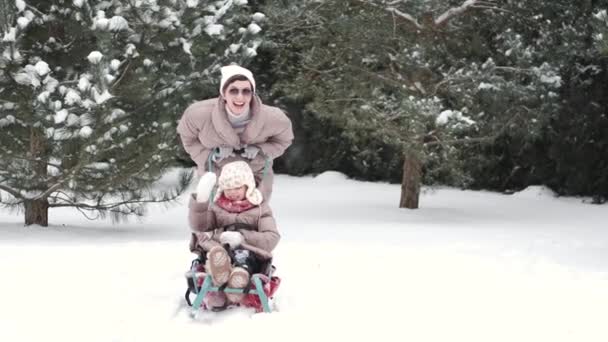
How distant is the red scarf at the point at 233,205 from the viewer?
4.67 meters

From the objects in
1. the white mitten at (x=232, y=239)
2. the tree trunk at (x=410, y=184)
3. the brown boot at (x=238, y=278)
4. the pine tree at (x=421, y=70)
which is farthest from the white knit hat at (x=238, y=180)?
the tree trunk at (x=410, y=184)

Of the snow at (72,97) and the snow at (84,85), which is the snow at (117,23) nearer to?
the snow at (84,85)

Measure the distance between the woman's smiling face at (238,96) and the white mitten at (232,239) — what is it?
28.4 inches

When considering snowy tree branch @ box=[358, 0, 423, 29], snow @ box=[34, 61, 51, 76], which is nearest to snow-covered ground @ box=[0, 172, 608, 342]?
snow @ box=[34, 61, 51, 76]

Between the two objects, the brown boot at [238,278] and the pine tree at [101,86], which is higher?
the pine tree at [101,86]

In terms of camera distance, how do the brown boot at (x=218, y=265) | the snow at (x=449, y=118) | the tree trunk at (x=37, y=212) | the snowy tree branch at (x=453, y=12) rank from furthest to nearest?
the snowy tree branch at (x=453, y=12) < the snow at (x=449, y=118) < the tree trunk at (x=37, y=212) < the brown boot at (x=218, y=265)

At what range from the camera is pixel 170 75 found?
8.23 metres

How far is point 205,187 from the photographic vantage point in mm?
4480

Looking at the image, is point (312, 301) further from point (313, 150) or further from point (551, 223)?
point (313, 150)

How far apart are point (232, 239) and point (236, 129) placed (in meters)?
0.69

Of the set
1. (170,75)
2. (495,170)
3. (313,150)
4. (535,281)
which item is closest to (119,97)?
(170,75)

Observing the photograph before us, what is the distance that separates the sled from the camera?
4.40 meters

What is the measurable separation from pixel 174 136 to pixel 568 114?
20.9 ft

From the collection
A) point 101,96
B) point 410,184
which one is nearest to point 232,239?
point 101,96
